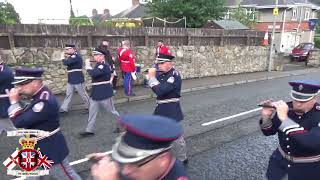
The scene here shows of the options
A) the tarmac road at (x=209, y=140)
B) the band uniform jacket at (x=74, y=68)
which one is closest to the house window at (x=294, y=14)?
the tarmac road at (x=209, y=140)

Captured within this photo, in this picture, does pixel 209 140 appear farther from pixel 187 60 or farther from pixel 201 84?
pixel 187 60

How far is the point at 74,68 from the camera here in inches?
368

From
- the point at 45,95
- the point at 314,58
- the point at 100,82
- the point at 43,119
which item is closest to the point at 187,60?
the point at 100,82

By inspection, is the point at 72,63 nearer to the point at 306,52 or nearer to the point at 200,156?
the point at 200,156

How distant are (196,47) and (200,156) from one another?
33.6ft

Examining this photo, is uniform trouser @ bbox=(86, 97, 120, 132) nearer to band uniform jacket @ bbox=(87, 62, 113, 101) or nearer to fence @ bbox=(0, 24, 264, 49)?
band uniform jacket @ bbox=(87, 62, 113, 101)

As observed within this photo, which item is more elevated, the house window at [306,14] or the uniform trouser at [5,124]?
the house window at [306,14]

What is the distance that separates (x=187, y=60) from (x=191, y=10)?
696cm

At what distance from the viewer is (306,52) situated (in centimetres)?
2820

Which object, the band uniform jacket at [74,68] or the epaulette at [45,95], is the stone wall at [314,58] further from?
the epaulette at [45,95]

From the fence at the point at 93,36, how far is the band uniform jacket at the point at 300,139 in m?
9.14

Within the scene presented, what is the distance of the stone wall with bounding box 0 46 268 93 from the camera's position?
11.0 metres

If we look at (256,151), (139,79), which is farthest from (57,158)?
(139,79)

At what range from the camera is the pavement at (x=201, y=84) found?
11391 millimetres
